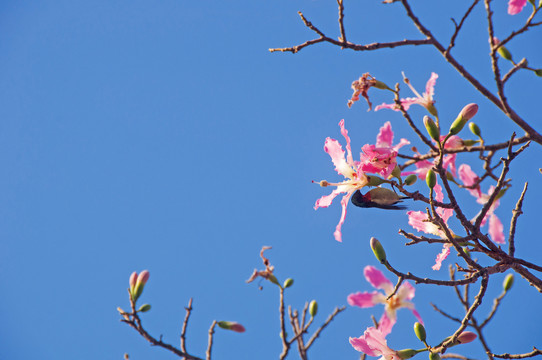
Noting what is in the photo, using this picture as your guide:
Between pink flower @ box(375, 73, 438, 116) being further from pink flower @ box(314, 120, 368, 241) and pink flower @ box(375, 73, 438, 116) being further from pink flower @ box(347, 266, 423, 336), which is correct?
pink flower @ box(347, 266, 423, 336)

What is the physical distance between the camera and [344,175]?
2434 millimetres

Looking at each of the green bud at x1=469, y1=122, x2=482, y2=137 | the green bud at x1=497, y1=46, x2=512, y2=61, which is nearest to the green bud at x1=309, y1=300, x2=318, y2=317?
the green bud at x1=469, y1=122, x2=482, y2=137

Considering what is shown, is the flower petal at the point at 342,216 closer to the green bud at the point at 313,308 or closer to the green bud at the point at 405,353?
the green bud at the point at 405,353

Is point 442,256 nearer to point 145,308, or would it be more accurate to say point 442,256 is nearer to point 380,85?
point 380,85

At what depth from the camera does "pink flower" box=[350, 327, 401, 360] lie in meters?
2.32

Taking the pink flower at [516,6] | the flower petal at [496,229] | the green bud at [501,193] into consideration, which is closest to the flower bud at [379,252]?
the green bud at [501,193]

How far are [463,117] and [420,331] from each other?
951 mm

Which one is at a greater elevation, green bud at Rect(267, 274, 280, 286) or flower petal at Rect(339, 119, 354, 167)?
flower petal at Rect(339, 119, 354, 167)

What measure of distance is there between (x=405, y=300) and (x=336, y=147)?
3.23 ft

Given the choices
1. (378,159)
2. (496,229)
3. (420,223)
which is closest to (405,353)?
(420,223)

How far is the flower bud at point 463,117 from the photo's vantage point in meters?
2.23

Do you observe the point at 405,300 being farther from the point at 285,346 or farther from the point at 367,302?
the point at 285,346

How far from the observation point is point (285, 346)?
2.88 metres

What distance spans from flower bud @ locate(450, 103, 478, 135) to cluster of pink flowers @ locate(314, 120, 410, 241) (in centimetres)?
27
